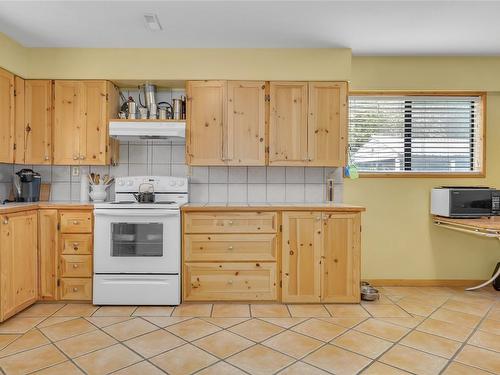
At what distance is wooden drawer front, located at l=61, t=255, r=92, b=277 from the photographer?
10.1ft

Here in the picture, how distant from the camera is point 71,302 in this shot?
312 cm

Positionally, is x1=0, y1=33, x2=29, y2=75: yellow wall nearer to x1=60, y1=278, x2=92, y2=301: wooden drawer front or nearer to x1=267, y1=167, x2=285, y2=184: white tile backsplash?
x1=60, y1=278, x2=92, y2=301: wooden drawer front

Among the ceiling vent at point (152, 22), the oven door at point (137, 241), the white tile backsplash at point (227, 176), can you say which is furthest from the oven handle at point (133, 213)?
the ceiling vent at point (152, 22)

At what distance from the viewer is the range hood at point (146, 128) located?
128 inches

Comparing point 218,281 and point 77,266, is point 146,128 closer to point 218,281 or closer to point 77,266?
point 77,266

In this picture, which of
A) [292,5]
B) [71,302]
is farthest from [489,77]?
[71,302]

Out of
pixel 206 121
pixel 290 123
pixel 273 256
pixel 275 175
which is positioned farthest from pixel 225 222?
pixel 290 123

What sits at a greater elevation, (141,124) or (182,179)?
(141,124)

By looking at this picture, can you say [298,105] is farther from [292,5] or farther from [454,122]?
[454,122]

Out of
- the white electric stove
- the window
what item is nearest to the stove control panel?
the white electric stove

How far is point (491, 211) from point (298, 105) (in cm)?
212

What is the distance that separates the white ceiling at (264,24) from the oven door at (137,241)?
1.56 meters

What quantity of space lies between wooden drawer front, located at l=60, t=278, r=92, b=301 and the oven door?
0.20m

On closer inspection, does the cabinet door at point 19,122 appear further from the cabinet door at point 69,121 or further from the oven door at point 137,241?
the oven door at point 137,241
